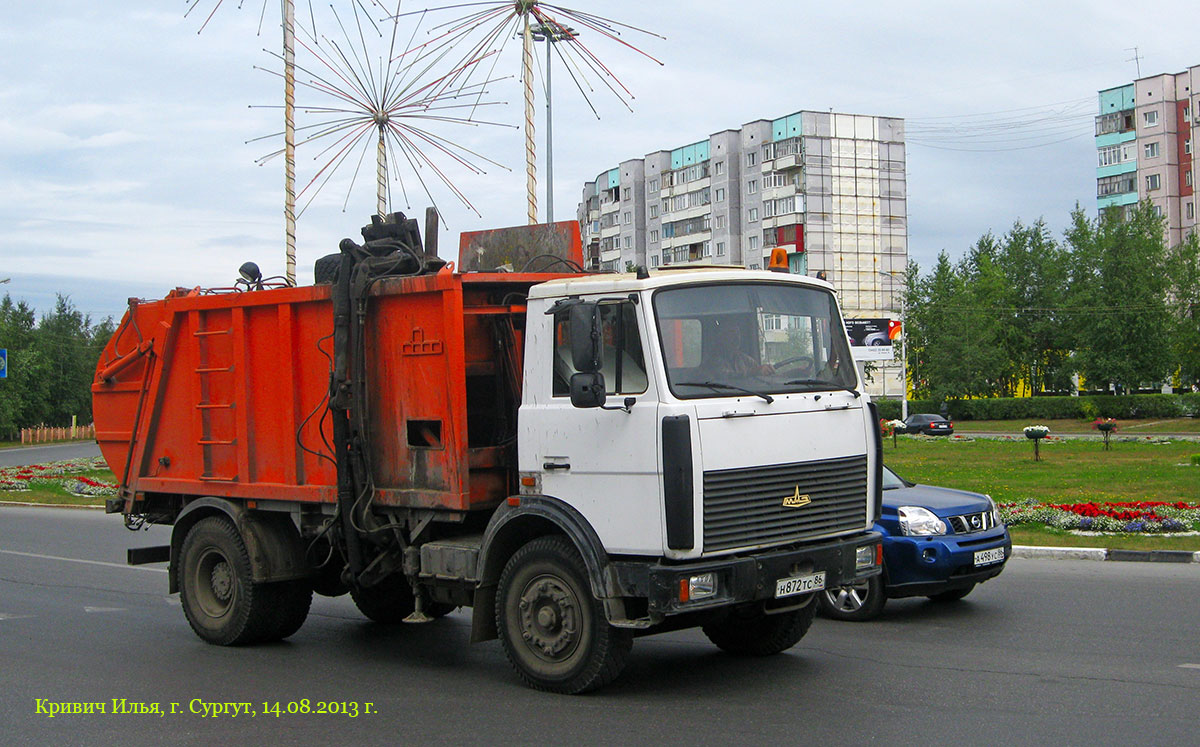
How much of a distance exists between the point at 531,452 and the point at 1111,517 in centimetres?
1048

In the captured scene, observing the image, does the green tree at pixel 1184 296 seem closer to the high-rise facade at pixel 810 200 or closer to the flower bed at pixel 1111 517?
the high-rise facade at pixel 810 200

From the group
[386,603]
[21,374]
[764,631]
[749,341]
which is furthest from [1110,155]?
[749,341]

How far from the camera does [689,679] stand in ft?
24.6

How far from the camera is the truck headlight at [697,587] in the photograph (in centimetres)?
640

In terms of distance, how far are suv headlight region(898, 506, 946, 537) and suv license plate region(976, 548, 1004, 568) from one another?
36 centimetres

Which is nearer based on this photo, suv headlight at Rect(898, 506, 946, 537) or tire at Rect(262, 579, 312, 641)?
tire at Rect(262, 579, 312, 641)

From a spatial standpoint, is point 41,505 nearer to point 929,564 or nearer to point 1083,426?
point 929,564

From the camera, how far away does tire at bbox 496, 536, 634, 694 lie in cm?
684

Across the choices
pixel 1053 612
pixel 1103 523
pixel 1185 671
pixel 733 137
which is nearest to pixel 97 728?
pixel 1185 671

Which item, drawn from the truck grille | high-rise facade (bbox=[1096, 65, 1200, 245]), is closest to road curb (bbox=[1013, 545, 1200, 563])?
the truck grille

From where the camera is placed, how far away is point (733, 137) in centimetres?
9106

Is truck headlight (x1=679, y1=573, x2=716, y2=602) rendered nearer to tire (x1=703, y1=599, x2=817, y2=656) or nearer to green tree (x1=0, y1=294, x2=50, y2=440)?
tire (x1=703, y1=599, x2=817, y2=656)

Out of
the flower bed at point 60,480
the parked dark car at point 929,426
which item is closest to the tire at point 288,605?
the flower bed at point 60,480

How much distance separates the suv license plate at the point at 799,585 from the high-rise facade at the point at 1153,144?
291ft
